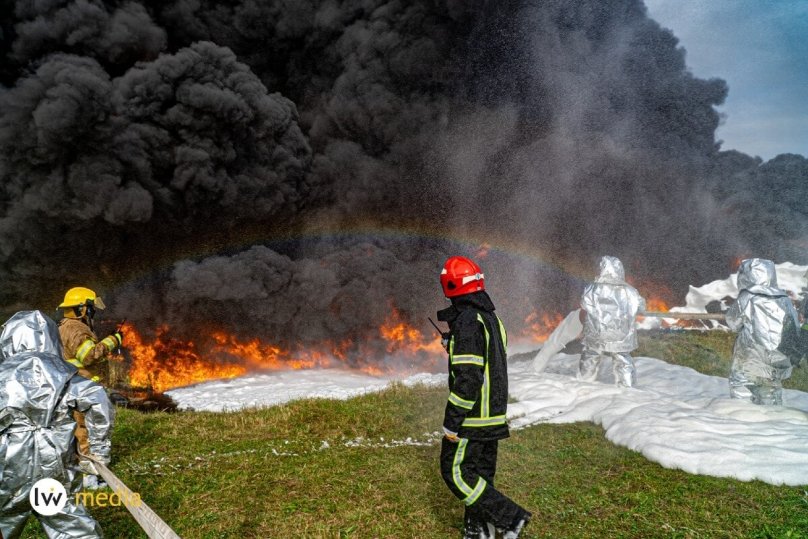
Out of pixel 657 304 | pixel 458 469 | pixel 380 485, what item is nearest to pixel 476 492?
pixel 458 469

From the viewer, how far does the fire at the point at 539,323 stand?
27939 mm

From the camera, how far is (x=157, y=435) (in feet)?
27.2

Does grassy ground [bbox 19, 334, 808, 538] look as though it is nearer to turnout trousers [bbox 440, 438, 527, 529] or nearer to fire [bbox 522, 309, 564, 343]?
turnout trousers [bbox 440, 438, 527, 529]

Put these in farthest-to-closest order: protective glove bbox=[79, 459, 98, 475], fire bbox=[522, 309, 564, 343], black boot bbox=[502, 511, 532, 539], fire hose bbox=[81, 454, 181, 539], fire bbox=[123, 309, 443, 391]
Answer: fire bbox=[522, 309, 564, 343] < fire bbox=[123, 309, 443, 391] < protective glove bbox=[79, 459, 98, 475] < black boot bbox=[502, 511, 532, 539] < fire hose bbox=[81, 454, 181, 539]

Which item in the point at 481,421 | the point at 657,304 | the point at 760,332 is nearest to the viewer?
the point at 481,421

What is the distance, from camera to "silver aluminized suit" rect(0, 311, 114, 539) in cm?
377

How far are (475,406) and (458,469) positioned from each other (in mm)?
518

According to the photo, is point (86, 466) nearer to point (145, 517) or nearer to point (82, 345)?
point (145, 517)

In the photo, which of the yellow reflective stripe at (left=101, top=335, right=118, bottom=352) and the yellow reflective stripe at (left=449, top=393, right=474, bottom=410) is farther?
the yellow reflective stripe at (left=101, top=335, right=118, bottom=352)

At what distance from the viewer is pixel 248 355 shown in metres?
25.4

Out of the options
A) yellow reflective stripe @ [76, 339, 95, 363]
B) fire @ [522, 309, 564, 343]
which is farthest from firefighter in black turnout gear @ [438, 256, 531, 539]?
fire @ [522, 309, 564, 343]

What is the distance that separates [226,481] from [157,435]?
292cm

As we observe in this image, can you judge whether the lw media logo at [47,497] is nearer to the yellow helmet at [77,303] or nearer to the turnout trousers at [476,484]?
the turnout trousers at [476,484]

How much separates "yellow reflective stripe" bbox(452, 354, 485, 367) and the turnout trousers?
2.12 feet
